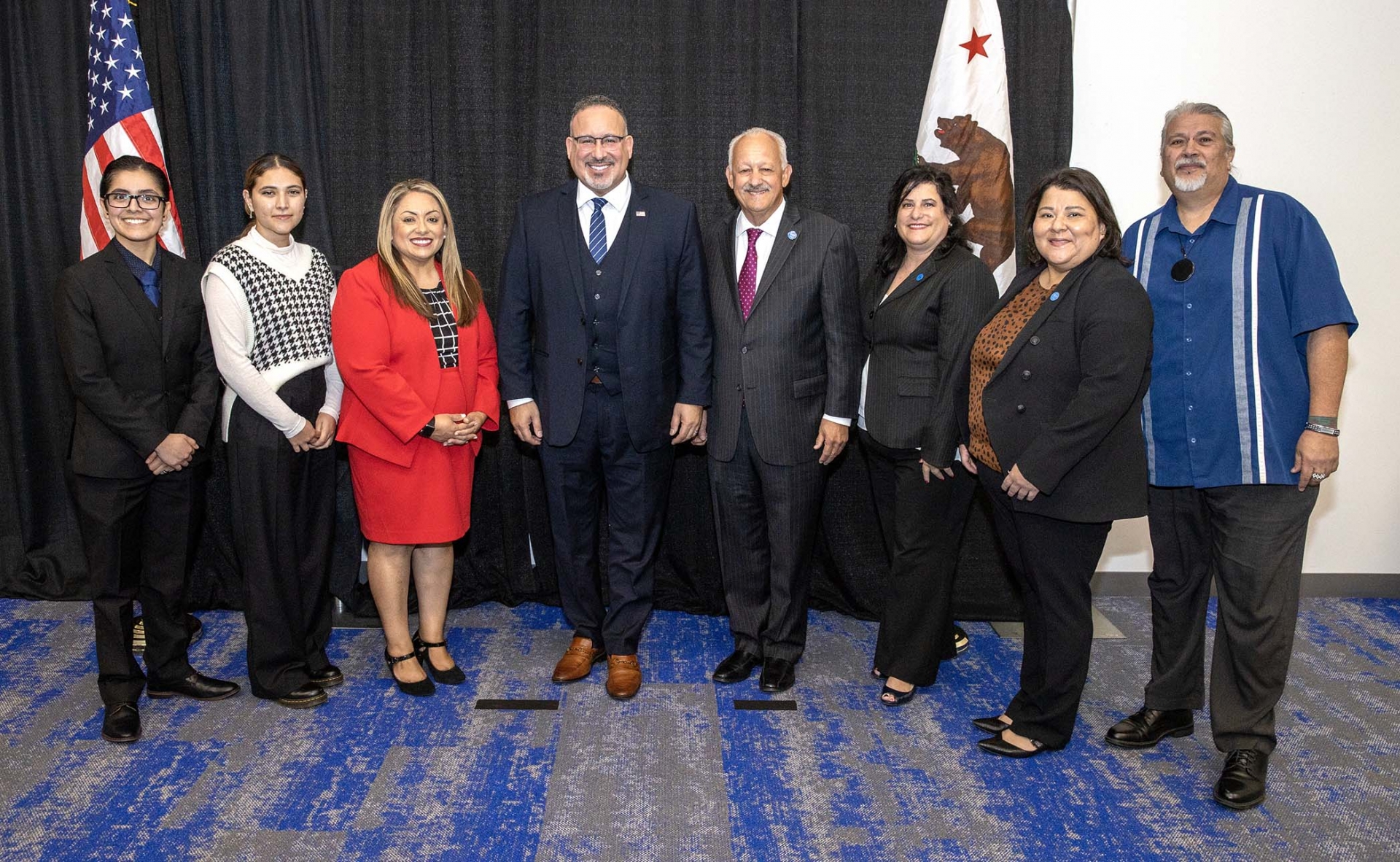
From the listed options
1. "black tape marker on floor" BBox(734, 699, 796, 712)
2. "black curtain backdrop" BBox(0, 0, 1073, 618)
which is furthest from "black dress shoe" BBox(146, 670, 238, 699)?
"black tape marker on floor" BBox(734, 699, 796, 712)

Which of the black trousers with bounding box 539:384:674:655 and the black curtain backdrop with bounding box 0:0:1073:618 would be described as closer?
the black trousers with bounding box 539:384:674:655

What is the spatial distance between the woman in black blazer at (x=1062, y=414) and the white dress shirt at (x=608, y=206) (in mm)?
1192

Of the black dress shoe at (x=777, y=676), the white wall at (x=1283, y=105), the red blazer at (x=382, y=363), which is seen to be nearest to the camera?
the red blazer at (x=382, y=363)

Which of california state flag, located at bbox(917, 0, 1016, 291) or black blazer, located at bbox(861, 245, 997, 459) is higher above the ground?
california state flag, located at bbox(917, 0, 1016, 291)

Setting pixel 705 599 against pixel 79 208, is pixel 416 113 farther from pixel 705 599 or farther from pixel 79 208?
pixel 705 599

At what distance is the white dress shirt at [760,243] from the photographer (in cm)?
310

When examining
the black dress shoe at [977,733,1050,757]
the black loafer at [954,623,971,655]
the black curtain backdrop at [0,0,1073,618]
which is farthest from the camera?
the black curtain backdrop at [0,0,1073,618]

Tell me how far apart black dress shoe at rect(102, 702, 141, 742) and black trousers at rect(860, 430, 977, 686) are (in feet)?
7.63

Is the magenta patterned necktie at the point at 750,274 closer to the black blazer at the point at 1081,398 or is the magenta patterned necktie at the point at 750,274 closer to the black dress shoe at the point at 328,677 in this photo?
the black blazer at the point at 1081,398

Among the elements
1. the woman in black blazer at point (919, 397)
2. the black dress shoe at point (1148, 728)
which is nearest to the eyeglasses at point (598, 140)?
the woman in black blazer at point (919, 397)

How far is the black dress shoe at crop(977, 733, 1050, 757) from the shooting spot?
279 centimetres

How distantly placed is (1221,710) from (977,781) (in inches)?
28.3

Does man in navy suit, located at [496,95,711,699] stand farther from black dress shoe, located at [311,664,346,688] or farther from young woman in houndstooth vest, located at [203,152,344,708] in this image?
black dress shoe, located at [311,664,346,688]

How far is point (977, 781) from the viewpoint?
2662mm
